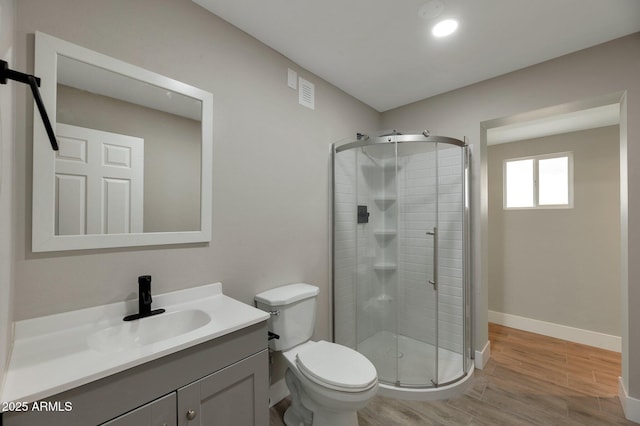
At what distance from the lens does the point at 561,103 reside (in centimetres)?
207

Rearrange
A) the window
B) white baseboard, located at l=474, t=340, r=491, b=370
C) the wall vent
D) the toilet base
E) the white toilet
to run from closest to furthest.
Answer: the white toilet, the toilet base, the wall vent, white baseboard, located at l=474, t=340, r=491, b=370, the window

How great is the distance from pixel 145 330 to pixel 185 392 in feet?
1.33

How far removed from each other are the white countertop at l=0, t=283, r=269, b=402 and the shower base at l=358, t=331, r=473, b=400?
1.44 metres

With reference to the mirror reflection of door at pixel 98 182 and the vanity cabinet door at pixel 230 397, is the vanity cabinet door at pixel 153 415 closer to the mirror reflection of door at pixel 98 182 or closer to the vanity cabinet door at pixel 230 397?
the vanity cabinet door at pixel 230 397

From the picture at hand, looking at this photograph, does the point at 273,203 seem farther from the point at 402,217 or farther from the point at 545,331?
the point at 545,331

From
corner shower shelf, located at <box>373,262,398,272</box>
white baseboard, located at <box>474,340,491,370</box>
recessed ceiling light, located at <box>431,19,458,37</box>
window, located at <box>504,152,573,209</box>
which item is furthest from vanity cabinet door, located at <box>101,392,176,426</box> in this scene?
window, located at <box>504,152,573,209</box>

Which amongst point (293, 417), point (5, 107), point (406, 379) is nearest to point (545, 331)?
point (406, 379)

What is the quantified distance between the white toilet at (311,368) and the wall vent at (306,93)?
1490 mm

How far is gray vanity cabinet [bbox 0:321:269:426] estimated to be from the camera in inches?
31.7

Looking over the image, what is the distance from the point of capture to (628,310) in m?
1.81

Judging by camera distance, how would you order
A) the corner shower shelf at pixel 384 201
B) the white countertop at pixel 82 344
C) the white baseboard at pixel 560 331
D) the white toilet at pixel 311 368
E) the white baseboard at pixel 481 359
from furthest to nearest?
the white baseboard at pixel 560 331 → the corner shower shelf at pixel 384 201 → the white baseboard at pixel 481 359 → the white toilet at pixel 311 368 → the white countertop at pixel 82 344

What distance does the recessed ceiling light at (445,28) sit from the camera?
5.60ft

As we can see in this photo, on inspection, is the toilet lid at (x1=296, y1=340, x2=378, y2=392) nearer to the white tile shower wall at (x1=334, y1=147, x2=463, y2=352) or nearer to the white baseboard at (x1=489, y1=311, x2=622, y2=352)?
the white tile shower wall at (x1=334, y1=147, x2=463, y2=352)

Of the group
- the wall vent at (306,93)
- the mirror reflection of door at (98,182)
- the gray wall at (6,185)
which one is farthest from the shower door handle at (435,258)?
the gray wall at (6,185)
